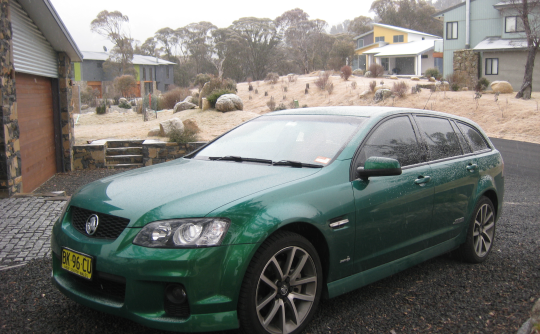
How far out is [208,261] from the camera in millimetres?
2793

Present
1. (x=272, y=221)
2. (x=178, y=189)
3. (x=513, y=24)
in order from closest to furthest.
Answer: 1. (x=272, y=221)
2. (x=178, y=189)
3. (x=513, y=24)

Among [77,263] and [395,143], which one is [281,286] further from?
[395,143]

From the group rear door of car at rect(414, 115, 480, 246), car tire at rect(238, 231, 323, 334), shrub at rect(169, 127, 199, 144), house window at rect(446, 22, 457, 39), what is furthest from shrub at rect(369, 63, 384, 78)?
car tire at rect(238, 231, 323, 334)

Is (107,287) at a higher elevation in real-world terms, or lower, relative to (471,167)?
lower

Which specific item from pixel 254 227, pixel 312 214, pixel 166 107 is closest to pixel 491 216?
pixel 312 214

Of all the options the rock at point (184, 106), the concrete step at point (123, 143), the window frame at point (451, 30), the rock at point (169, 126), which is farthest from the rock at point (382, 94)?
the concrete step at point (123, 143)

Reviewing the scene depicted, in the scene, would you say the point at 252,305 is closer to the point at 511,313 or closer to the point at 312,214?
the point at 312,214

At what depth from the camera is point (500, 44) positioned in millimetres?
35031

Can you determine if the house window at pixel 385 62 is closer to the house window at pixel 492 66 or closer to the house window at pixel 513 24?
the house window at pixel 492 66

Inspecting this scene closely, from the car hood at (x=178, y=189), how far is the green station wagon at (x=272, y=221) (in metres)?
0.01

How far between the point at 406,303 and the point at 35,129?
31.5 ft

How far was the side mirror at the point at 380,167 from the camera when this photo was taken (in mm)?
3584

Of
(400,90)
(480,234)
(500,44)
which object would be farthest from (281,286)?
(500,44)

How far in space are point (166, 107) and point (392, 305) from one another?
28792 mm
